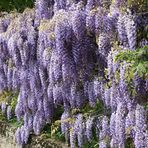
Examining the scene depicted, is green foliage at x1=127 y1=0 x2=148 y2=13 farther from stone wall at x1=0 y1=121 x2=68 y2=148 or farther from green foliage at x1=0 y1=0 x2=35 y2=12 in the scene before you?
green foliage at x1=0 y1=0 x2=35 y2=12

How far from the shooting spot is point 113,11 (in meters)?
4.93

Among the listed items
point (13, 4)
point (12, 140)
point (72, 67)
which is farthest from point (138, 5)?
point (13, 4)

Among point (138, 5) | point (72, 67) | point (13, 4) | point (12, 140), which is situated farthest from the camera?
point (13, 4)

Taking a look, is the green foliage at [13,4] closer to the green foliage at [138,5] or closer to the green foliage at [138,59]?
the green foliage at [138,5]

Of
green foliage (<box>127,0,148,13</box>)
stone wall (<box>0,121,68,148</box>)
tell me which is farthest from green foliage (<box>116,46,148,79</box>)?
stone wall (<box>0,121,68,148</box>)

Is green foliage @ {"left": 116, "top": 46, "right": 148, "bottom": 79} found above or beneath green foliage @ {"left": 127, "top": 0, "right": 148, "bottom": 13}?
beneath

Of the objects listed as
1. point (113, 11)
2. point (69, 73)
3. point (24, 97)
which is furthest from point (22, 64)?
point (113, 11)

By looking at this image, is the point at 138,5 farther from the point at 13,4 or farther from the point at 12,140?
the point at 13,4

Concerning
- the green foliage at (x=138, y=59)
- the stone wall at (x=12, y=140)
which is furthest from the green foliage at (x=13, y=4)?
the green foliage at (x=138, y=59)

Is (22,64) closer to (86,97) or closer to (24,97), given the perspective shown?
(24,97)

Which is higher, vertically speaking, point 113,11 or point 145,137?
point 113,11

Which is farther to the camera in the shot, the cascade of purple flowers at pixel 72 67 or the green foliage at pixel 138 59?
the cascade of purple flowers at pixel 72 67

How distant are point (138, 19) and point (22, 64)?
249 centimetres

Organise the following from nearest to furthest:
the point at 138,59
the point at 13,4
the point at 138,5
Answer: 1. the point at 138,59
2. the point at 138,5
3. the point at 13,4
